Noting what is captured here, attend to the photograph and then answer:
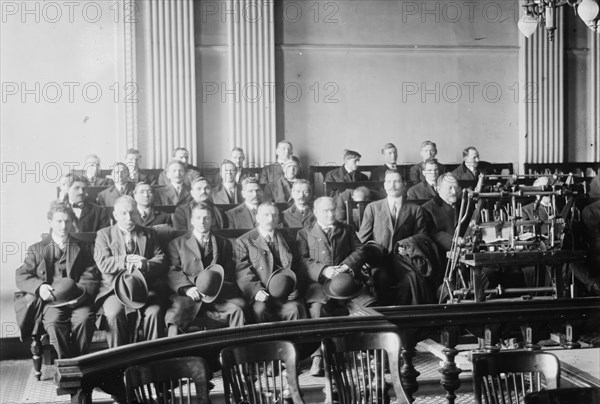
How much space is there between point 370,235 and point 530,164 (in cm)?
387

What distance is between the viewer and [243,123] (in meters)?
9.45

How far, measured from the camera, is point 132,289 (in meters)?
5.45

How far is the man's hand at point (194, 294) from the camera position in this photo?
18.2 feet

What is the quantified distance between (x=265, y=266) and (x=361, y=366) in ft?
8.43

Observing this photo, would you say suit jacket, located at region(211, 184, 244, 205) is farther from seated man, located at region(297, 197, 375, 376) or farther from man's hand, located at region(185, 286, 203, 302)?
man's hand, located at region(185, 286, 203, 302)

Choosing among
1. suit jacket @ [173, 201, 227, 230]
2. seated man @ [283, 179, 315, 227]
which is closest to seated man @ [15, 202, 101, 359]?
suit jacket @ [173, 201, 227, 230]

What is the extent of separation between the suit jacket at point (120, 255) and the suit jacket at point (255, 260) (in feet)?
1.75

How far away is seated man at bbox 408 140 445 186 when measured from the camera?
8461mm

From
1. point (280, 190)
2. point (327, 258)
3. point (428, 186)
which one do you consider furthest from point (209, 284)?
point (428, 186)

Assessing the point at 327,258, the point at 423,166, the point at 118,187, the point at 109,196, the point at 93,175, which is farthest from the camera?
the point at 423,166

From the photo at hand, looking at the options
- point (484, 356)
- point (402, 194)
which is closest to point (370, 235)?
point (402, 194)

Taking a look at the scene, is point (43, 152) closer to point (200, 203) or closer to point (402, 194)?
point (200, 203)

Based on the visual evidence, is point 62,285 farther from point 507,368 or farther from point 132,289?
point 507,368

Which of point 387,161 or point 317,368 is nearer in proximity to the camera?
point 317,368
